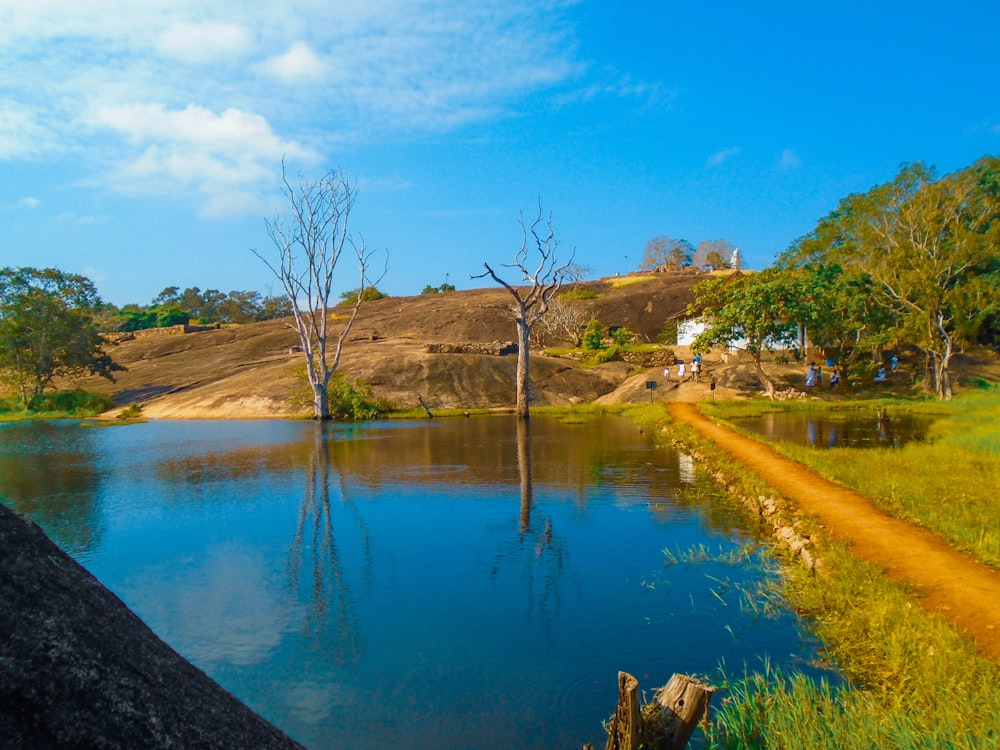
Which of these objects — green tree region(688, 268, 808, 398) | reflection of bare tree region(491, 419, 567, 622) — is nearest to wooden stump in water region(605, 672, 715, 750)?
reflection of bare tree region(491, 419, 567, 622)

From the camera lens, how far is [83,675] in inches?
94.6

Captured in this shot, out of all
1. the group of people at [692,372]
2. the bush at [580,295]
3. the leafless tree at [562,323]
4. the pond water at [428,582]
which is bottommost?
the pond water at [428,582]

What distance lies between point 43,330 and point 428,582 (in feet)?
148

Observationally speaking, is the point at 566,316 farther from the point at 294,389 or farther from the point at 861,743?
the point at 861,743

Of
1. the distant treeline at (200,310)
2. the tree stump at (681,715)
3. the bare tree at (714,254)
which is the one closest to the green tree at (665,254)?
the bare tree at (714,254)

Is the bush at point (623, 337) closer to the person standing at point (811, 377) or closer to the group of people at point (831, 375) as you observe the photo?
the group of people at point (831, 375)

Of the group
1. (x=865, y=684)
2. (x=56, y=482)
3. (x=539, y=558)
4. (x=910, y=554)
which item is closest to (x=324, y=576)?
(x=539, y=558)

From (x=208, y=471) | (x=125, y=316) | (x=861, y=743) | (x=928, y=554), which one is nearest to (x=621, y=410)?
(x=208, y=471)

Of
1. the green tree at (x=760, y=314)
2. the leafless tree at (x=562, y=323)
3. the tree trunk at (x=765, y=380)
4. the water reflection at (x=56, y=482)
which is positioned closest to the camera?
the water reflection at (x=56, y=482)

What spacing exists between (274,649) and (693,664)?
15.3ft

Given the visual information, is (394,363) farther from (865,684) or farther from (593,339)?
(865,684)

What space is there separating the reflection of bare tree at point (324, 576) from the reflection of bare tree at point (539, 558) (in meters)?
2.27

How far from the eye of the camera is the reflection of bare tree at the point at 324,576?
841cm

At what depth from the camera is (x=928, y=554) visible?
9.33m
